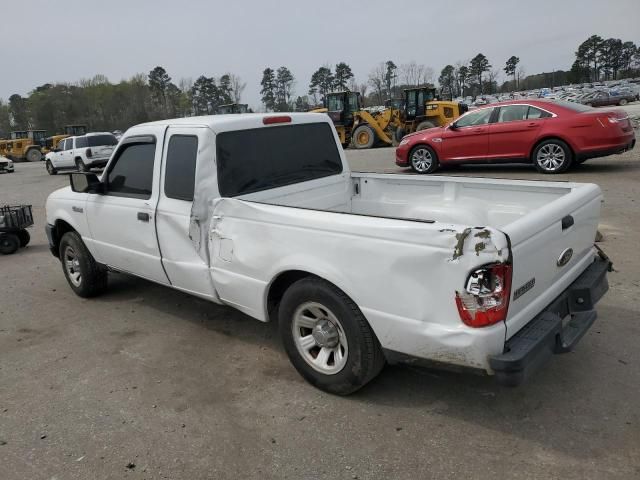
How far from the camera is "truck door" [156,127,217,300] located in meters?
4.04

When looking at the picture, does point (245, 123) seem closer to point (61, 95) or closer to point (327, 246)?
point (327, 246)

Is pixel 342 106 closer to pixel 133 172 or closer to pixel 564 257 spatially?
pixel 133 172

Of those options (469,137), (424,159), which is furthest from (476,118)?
(424,159)

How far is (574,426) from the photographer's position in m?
3.04

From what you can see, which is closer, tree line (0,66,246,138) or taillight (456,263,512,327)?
taillight (456,263,512,327)

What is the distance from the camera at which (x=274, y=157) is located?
14.2ft

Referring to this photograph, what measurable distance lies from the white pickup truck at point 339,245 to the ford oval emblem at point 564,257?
0.01m

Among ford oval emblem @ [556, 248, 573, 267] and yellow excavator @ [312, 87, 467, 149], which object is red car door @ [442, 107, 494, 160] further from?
yellow excavator @ [312, 87, 467, 149]

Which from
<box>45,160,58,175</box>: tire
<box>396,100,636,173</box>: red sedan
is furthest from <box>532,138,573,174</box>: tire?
<box>45,160,58,175</box>: tire

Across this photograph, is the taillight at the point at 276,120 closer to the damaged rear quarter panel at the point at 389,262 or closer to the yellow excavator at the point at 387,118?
the damaged rear quarter panel at the point at 389,262

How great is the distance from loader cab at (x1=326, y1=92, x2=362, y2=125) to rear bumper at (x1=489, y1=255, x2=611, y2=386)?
21979 mm

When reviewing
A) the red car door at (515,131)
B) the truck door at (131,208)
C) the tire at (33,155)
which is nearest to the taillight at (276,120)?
the truck door at (131,208)

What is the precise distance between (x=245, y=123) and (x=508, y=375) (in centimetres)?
269

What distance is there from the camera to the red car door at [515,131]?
38.4 feet
